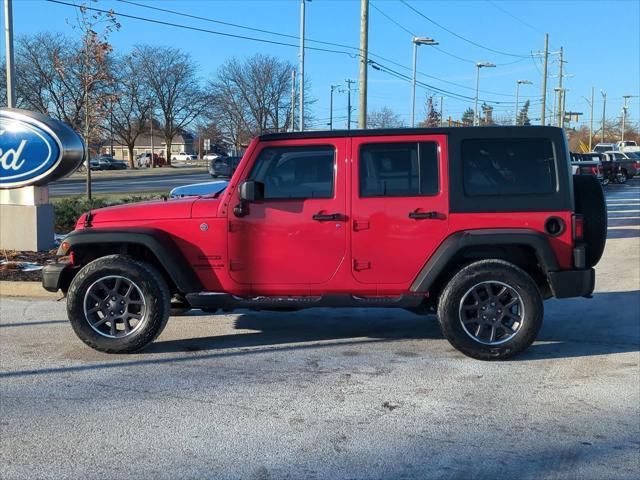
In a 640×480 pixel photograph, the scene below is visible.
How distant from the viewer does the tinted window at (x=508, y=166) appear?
568cm

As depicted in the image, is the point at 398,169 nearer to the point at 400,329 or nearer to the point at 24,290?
the point at 400,329

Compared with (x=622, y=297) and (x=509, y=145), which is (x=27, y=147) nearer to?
(x=509, y=145)

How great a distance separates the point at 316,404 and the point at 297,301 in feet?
4.10

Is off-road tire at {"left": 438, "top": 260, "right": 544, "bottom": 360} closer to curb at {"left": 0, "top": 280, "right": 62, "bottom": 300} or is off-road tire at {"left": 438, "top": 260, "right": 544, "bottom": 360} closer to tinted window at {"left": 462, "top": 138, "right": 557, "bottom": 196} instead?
tinted window at {"left": 462, "top": 138, "right": 557, "bottom": 196}

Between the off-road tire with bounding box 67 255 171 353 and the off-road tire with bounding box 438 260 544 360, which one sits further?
the off-road tire with bounding box 67 255 171 353

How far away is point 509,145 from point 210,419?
3.34 m

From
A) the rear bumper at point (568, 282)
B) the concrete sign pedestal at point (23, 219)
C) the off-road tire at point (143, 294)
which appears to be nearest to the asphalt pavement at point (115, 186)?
the concrete sign pedestal at point (23, 219)

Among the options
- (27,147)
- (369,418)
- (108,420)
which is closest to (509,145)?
(369,418)

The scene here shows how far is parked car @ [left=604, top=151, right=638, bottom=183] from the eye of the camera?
38781 millimetres

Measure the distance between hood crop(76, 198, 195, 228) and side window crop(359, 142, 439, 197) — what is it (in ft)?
5.21

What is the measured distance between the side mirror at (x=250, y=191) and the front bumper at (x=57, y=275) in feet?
5.75

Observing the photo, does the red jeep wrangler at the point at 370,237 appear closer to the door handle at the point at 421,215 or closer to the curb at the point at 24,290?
the door handle at the point at 421,215

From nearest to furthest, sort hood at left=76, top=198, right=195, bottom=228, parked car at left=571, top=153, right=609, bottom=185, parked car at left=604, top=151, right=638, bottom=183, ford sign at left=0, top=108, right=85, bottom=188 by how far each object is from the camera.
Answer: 1. hood at left=76, top=198, right=195, bottom=228
2. ford sign at left=0, top=108, right=85, bottom=188
3. parked car at left=571, top=153, right=609, bottom=185
4. parked car at left=604, top=151, right=638, bottom=183

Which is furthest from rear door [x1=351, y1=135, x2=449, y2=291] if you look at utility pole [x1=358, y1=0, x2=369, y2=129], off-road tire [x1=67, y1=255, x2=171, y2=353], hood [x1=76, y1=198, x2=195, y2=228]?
utility pole [x1=358, y1=0, x2=369, y2=129]
